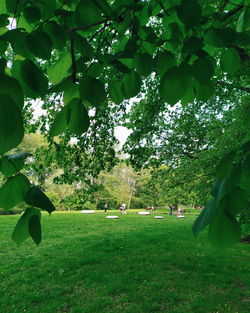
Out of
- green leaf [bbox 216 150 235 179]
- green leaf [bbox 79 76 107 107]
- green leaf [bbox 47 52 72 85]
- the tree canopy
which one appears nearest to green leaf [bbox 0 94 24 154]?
the tree canopy

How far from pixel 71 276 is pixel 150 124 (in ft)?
17.6

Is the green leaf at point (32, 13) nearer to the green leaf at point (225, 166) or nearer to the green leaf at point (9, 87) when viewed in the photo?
the green leaf at point (9, 87)

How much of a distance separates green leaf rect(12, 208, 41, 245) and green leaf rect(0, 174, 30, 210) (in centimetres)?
9

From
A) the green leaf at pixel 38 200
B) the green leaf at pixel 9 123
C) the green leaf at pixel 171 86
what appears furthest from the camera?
the green leaf at pixel 171 86

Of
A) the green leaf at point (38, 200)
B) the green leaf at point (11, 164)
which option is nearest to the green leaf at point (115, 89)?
the green leaf at point (11, 164)

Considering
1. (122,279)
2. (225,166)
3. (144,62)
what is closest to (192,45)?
(144,62)

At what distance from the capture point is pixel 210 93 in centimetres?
123

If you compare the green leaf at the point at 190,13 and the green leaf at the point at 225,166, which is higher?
the green leaf at the point at 190,13

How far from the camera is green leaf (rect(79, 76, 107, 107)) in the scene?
2.86 feet

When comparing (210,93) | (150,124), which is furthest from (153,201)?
(210,93)

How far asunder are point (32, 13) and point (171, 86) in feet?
1.75

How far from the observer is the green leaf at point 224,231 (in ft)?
2.04

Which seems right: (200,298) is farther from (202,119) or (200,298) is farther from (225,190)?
(202,119)

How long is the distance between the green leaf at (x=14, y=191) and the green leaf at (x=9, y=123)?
41 cm
